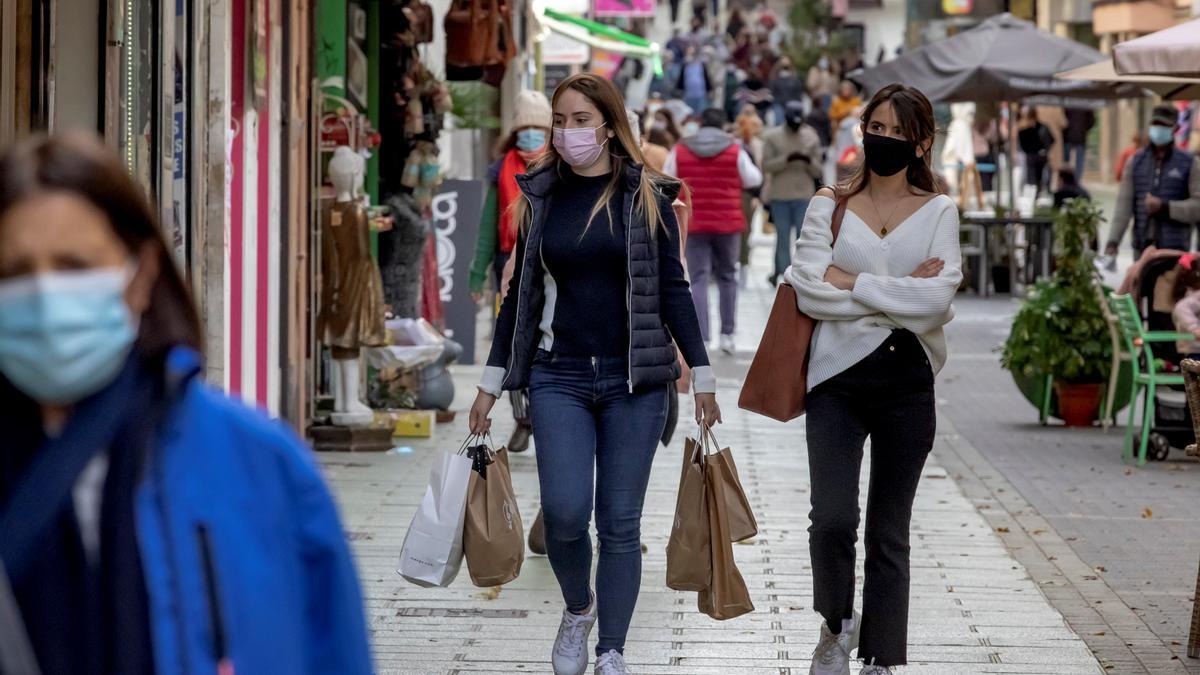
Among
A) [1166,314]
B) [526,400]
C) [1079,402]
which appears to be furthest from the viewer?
[1079,402]

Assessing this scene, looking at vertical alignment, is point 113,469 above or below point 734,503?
above

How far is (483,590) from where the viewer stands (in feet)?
24.7

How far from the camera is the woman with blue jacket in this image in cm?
223

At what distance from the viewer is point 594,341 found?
568 cm

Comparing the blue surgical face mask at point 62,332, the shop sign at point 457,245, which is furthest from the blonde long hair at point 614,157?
the shop sign at point 457,245

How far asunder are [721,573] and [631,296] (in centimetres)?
84

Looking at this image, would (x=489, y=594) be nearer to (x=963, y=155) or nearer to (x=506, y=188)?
(x=506, y=188)

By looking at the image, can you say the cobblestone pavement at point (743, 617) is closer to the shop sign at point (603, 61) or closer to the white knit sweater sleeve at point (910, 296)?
the white knit sweater sleeve at point (910, 296)

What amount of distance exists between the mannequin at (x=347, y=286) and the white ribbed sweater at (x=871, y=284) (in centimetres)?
548

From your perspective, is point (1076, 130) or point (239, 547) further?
point (1076, 130)

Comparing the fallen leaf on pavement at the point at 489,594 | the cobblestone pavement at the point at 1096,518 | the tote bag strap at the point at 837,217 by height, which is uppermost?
the tote bag strap at the point at 837,217

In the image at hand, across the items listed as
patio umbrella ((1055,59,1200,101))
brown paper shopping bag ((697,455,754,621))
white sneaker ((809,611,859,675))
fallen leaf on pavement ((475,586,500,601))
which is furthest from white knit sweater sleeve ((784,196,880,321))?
patio umbrella ((1055,59,1200,101))

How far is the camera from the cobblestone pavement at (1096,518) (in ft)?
23.3

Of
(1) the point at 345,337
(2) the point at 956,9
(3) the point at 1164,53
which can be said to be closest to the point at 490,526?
(1) the point at 345,337
